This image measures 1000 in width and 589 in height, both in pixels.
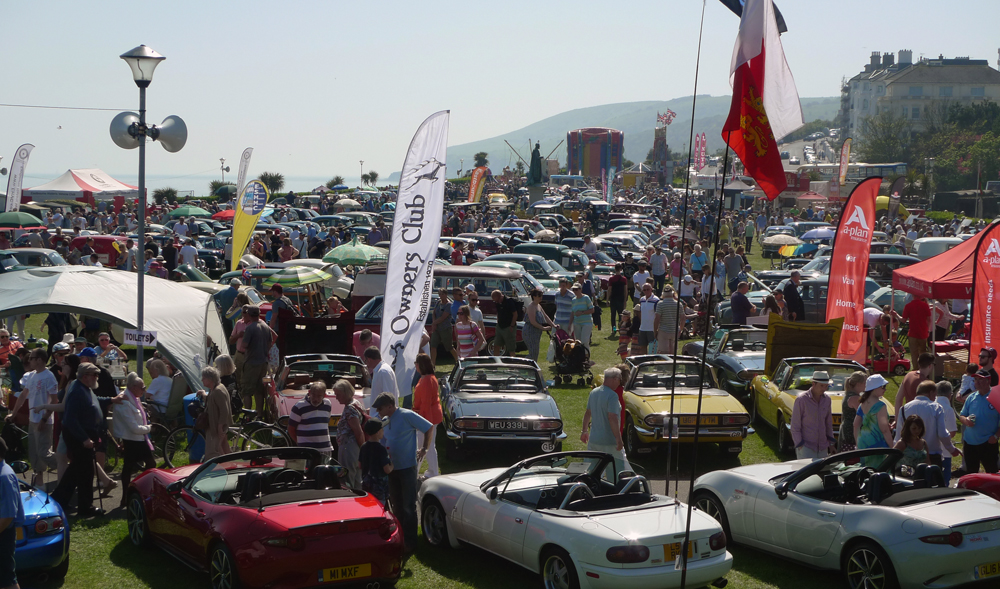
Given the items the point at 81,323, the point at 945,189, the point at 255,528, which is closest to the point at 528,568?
the point at 255,528

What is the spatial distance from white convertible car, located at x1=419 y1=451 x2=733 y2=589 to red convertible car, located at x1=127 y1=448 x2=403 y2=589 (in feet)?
3.15

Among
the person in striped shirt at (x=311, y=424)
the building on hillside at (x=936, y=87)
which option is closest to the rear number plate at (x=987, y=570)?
the person in striped shirt at (x=311, y=424)

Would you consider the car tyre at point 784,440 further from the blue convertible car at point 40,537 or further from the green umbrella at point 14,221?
the green umbrella at point 14,221

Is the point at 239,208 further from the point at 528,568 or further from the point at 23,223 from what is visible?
the point at 528,568

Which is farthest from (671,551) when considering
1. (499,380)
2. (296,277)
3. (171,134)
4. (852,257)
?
(296,277)

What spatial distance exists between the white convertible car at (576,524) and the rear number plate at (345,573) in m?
1.23

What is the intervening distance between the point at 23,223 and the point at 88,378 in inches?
1080

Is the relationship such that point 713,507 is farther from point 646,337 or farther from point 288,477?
point 646,337

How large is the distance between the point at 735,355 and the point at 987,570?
8.48 m

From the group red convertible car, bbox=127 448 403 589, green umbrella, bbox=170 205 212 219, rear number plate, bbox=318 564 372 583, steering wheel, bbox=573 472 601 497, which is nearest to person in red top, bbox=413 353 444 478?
red convertible car, bbox=127 448 403 589

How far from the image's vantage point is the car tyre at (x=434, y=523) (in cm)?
840

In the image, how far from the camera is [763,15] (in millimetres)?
6621

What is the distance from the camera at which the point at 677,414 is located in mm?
11445

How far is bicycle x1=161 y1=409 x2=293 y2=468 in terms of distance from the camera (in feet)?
34.6
